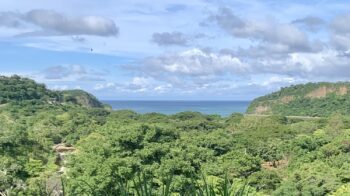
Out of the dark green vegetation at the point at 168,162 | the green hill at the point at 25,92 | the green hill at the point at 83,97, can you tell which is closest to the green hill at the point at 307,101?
the green hill at the point at 83,97

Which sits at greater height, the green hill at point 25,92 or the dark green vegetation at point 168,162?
the green hill at point 25,92

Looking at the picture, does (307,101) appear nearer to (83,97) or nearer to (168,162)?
(83,97)

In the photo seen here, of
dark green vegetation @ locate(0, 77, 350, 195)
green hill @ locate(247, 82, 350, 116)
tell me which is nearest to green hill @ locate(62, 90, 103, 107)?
green hill @ locate(247, 82, 350, 116)

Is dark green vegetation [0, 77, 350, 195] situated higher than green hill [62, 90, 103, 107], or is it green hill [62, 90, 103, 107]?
green hill [62, 90, 103, 107]

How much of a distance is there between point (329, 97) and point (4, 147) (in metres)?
83.2

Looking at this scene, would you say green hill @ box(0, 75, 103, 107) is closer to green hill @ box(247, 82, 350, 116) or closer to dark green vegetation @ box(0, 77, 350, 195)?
dark green vegetation @ box(0, 77, 350, 195)

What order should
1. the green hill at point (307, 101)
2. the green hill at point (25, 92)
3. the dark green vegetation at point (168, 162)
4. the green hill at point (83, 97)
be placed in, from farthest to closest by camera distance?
the green hill at point (83, 97) < the green hill at point (307, 101) < the green hill at point (25, 92) < the dark green vegetation at point (168, 162)

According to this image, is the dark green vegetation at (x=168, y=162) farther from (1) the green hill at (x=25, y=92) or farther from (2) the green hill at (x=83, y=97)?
(2) the green hill at (x=83, y=97)

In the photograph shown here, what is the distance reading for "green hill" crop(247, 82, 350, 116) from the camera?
319 feet

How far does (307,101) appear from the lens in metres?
104

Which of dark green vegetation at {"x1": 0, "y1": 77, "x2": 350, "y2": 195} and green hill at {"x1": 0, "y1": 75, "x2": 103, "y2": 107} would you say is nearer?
dark green vegetation at {"x1": 0, "y1": 77, "x2": 350, "y2": 195}

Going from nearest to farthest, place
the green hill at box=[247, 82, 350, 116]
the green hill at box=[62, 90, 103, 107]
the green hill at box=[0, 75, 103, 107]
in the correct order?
the green hill at box=[0, 75, 103, 107] < the green hill at box=[247, 82, 350, 116] < the green hill at box=[62, 90, 103, 107]

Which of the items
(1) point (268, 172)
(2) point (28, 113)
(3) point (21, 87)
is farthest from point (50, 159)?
(3) point (21, 87)

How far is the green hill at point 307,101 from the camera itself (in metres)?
97.2
